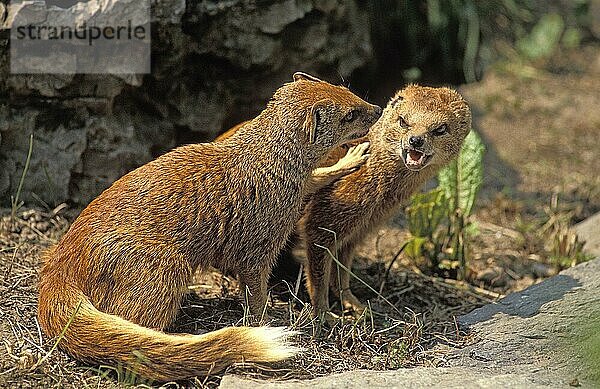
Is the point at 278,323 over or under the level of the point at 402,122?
under

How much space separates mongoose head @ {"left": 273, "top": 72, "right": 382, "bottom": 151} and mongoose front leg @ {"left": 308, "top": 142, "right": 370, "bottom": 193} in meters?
0.33

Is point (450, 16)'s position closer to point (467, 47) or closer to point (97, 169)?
point (467, 47)

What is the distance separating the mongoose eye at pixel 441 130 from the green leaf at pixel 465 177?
0.99m

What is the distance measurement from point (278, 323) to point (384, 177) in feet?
3.14

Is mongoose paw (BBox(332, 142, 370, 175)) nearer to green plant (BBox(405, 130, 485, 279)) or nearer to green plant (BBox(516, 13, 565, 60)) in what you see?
green plant (BBox(405, 130, 485, 279))

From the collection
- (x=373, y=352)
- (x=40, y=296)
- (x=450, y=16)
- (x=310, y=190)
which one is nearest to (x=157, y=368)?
(x=40, y=296)

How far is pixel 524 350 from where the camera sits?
392 centimetres

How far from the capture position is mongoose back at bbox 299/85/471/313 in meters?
4.40

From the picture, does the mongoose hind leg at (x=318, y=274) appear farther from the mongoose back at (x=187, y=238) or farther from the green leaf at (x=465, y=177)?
the green leaf at (x=465, y=177)

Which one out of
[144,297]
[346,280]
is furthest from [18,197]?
[346,280]

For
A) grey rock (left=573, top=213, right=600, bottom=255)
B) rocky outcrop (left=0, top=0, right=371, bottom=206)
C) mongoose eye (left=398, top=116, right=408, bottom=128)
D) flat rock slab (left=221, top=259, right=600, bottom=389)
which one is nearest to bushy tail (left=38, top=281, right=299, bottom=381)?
flat rock slab (left=221, top=259, right=600, bottom=389)

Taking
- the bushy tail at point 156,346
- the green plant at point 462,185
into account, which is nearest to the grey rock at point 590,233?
the green plant at point 462,185

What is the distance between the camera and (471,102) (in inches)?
338

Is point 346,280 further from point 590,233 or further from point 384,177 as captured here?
point 590,233
